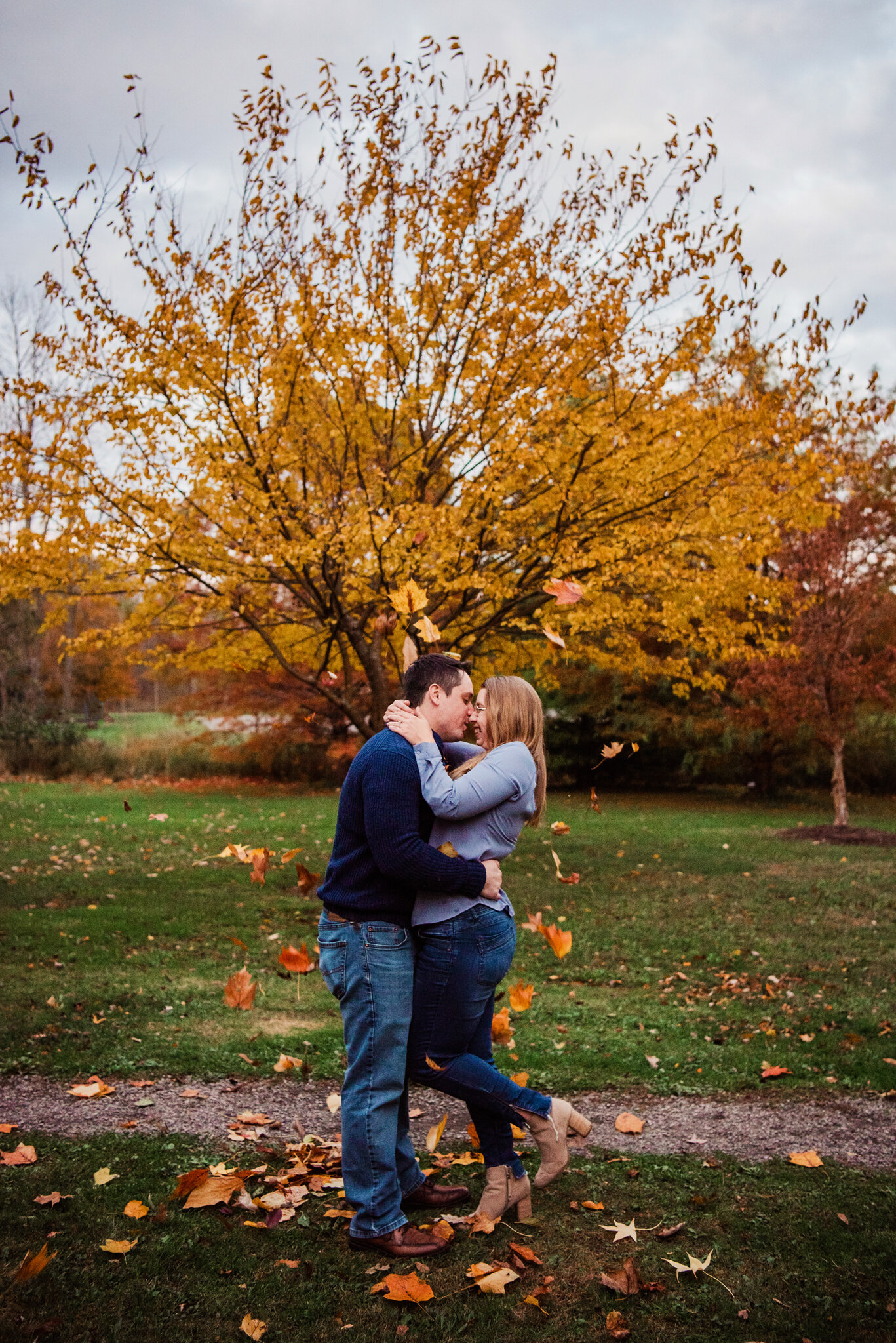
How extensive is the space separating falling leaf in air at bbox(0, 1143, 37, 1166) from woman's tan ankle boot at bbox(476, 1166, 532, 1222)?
5.65 ft

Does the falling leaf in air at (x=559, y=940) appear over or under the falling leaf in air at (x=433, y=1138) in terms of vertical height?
over

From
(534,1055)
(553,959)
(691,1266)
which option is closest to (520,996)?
(534,1055)

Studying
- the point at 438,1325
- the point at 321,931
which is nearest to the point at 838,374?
the point at 321,931

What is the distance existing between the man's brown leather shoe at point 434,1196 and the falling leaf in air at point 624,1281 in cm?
65

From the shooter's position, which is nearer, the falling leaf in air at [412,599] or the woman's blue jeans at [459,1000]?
the woman's blue jeans at [459,1000]

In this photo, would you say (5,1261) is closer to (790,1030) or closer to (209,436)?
(790,1030)

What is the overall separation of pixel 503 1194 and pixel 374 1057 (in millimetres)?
751

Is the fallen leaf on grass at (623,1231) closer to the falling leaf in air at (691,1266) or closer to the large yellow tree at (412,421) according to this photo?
the falling leaf in air at (691,1266)

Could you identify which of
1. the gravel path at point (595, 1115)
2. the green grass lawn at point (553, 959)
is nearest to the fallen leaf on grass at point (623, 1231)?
the gravel path at point (595, 1115)

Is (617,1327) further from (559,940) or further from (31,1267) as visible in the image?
(559,940)

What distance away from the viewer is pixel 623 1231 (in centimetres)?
330

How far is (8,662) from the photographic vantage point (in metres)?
25.1

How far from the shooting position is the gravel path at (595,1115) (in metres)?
4.22

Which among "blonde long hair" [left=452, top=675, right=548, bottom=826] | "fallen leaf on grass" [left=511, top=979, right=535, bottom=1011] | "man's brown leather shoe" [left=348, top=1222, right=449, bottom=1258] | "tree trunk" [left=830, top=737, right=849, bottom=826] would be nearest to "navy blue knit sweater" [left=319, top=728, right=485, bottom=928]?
"blonde long hair" [left=452, top=675, right=548, bottom=826]
